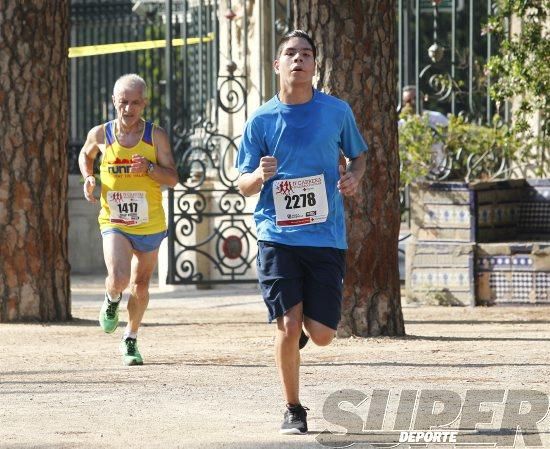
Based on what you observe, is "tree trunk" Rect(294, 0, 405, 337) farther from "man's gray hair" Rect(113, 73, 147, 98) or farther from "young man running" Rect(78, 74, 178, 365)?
"man's gray hair" Rect(113, 73, 147, 98)

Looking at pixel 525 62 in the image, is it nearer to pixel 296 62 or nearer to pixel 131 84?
pixel 131 84

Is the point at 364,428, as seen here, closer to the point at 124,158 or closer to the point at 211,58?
the point at 124,158

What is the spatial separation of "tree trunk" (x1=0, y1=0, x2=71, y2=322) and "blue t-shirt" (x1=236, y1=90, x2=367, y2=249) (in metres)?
5.89

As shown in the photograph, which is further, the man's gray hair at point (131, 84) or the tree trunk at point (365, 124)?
the tree trunk at point (365, 124)

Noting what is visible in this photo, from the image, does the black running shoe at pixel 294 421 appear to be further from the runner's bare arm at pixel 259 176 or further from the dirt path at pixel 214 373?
the runner's bare arm at pixel 259 176

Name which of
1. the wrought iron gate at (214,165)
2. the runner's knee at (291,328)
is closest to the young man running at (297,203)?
the runner's knee at (291,328)

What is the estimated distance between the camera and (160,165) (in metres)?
10.4

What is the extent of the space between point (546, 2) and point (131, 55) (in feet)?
28.0

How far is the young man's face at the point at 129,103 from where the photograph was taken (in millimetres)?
10289

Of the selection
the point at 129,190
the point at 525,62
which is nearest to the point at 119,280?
the point at 129,190

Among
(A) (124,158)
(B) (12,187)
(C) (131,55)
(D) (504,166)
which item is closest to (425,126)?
(D) (504,166)

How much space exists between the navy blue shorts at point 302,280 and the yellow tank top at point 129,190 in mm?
2841

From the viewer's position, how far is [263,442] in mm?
7117

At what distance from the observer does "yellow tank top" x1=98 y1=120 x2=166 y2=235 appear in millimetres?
10430
